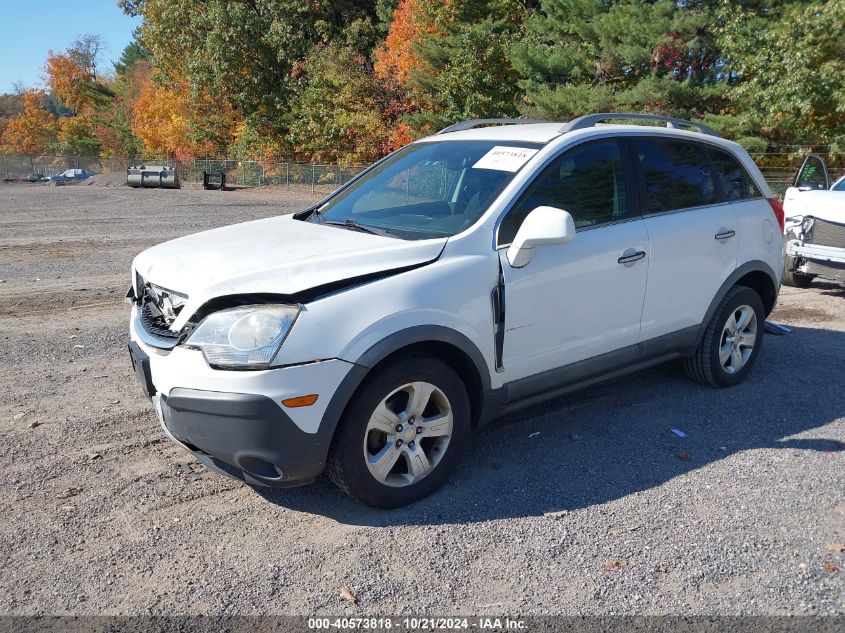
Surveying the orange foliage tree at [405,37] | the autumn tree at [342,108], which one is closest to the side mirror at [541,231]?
the orange foliage tree at [405,37]

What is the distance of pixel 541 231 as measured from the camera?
384 cm

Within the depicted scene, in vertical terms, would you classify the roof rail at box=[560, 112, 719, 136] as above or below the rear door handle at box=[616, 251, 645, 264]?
above

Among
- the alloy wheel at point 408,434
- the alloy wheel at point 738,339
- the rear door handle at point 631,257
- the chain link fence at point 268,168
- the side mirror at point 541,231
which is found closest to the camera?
the alloy wheel at point 408,434

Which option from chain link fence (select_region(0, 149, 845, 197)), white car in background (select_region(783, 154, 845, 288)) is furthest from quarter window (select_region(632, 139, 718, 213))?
chain link fence (select_region(0, 149, 845, 197))

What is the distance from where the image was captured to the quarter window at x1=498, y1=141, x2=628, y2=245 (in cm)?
419

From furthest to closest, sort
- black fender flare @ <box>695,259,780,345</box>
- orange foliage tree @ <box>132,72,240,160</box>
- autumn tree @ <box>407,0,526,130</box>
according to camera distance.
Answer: orange foliage tree @ <box>132,72,240,160</box>
autumn tree @ <box>407,0,526,130</box>
black fender flare @ <box>695,259,780,345</box>

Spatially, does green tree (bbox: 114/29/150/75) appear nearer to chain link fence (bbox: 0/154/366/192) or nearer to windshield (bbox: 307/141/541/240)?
chain link fence (bbox: 0/154/366/192)

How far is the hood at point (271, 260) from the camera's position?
3.49 metres

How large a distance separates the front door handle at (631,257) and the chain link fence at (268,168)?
634 inches

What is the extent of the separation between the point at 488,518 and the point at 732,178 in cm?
332

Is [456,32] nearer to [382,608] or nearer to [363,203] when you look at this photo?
[363,203]

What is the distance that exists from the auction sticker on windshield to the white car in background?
17.6 ft

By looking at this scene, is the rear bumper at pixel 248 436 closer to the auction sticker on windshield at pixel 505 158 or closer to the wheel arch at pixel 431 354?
the wheel arch at pixel 431 354

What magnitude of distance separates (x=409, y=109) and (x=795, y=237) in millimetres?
30040
